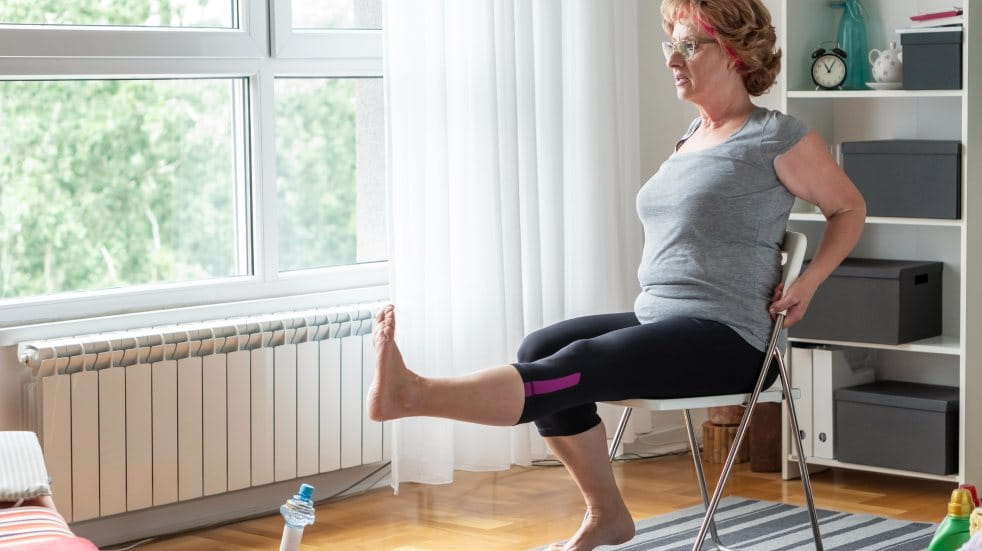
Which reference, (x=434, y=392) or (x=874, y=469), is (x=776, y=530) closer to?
(x=874, y=469)

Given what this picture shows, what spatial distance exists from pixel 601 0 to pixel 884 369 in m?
1.37

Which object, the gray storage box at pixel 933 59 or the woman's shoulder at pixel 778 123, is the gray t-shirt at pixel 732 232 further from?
the gray storage box at pixel 933 59

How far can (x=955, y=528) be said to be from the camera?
252cm

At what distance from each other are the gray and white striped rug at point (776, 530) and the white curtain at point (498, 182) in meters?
0.70

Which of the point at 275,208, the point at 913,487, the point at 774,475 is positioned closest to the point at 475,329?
the point at 275,208

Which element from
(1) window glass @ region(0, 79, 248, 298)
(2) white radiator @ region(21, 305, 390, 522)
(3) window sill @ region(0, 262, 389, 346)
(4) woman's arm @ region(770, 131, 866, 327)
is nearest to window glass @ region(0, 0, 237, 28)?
(1) window glass @ region(0, 79, 248, 298)

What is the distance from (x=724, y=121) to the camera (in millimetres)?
3107

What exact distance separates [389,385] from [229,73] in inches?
61.0

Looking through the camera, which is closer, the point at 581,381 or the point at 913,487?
the point at 581,381

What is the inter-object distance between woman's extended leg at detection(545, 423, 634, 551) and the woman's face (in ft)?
2.43

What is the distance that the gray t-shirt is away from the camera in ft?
9.64

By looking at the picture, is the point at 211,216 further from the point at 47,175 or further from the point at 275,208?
the point at 47,175

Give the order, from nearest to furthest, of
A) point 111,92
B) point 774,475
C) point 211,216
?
point 111,92 < point 211,216 < point 774,475

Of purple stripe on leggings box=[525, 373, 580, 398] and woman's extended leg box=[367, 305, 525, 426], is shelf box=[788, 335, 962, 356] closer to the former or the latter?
purple stripe on leggings box=[525, 373, 580, 398]
